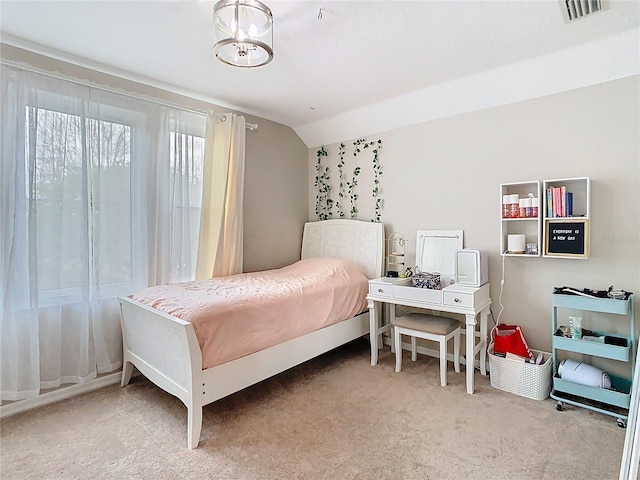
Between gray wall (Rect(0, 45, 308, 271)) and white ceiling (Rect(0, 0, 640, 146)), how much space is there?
744 millimetres

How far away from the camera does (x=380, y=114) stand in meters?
3.47

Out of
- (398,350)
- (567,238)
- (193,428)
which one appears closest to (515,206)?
(567,238)

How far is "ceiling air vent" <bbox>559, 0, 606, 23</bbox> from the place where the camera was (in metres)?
1.85

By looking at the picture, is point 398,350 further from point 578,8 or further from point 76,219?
point 76,219

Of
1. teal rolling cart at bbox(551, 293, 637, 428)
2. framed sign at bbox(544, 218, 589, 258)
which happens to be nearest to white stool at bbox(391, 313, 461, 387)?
teal rolling cart at bbox(551, 293, 637, 428)

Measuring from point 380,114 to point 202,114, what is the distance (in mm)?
1735

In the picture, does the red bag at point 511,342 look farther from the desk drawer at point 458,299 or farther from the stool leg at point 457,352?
the desk drawer at point 458,299

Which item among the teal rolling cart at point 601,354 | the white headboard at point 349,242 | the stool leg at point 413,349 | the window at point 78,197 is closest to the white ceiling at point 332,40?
the window at point 78,197

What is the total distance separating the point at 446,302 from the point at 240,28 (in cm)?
234

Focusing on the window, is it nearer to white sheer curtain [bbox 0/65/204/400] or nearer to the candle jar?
white sheer curtain [bbox 0/65/204/400]

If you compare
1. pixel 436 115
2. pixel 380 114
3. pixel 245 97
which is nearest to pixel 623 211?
pixel 436 115

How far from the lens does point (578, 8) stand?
1.90m

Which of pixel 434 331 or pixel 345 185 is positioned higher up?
pixel 345 185

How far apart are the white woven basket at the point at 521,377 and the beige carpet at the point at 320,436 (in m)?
0.07
